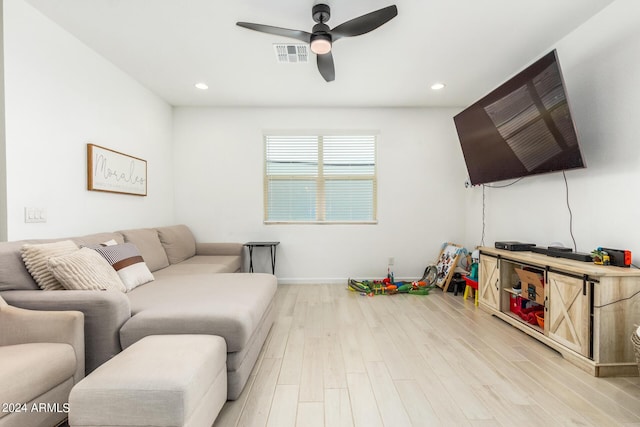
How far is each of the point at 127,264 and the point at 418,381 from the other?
237 centimetres

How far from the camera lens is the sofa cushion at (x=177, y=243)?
11.7 ft

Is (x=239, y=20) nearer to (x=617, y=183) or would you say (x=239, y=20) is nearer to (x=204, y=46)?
(x=204, y=46)

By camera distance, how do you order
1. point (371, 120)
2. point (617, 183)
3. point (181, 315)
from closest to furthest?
point (181, 315) → point (617, 183) → point (371, 120)

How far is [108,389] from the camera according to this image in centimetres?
113

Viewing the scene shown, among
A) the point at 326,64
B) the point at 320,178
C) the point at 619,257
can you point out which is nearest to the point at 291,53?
the point at 326,64

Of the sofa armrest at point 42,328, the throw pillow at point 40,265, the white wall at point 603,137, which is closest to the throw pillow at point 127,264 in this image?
the throw pillow at point 40,265

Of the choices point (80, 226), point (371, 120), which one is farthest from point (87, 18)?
point (371, 120)

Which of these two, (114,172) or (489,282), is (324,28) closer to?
(114,172)

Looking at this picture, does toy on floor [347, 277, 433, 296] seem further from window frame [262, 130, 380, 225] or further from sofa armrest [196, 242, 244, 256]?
sofa armrest [196, 242, 244, 256]

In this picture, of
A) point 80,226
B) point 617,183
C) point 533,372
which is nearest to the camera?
point 533,372

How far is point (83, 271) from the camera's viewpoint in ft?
6.17

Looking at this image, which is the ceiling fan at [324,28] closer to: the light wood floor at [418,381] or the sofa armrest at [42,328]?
the sofa armrest at [42,328]

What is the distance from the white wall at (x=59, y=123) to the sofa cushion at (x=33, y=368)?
119 centimetres

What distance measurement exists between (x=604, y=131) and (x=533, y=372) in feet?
6.43
